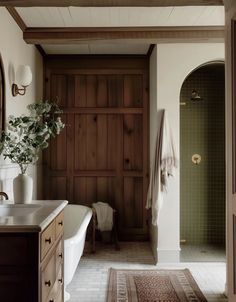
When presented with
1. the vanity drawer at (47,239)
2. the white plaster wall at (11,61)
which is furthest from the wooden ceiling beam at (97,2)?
the vanity drawer at (47,239)

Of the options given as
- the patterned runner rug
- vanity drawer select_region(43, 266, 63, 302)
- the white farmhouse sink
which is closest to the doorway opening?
the patterned runner rug

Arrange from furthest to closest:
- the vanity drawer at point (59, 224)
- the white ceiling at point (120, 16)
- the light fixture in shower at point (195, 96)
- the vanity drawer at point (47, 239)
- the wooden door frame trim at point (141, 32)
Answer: the light fixture in shower at point (195, 96) → the wooden door frame trim at point (141, 32) → the white ceiling at point (120, 16) → the vanity drawer at point (59, 224) → the vanity drawer at point (47, 239)

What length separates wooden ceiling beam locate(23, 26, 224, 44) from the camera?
3.80m

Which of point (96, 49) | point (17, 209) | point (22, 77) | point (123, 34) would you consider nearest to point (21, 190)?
point (17, 209)

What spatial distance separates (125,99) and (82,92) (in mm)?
600

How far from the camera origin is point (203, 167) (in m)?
4.84

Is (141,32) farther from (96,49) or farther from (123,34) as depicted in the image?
(96,49)

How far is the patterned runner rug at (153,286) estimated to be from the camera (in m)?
3.04

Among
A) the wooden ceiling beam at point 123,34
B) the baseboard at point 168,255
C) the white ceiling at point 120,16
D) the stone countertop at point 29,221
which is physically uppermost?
the white ceiling at point 120,16

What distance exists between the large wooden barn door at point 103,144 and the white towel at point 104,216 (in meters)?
0.35

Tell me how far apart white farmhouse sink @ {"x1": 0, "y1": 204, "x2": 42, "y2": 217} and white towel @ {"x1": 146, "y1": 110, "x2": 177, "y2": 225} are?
1771mm

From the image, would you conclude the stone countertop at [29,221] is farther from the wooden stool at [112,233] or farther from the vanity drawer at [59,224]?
the wooden stool at [112,233]

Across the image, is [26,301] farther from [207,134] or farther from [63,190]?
[207,134]

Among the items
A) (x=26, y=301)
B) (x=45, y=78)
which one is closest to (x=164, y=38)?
(x=45, y=78)
